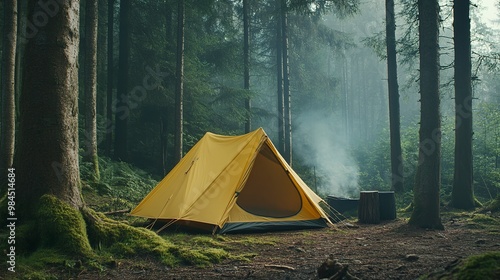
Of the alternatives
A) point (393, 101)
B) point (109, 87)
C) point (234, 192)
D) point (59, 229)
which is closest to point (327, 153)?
point (393, 101)

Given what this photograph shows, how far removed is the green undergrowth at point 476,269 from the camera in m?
2.93

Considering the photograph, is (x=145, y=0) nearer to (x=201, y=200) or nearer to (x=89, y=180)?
(x=89, y=180)

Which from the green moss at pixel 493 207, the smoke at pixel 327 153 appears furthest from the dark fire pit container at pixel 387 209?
the smoke at pixel 327 153

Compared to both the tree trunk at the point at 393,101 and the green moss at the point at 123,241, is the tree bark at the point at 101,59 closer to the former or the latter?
the tree trunk at the point at 393,101

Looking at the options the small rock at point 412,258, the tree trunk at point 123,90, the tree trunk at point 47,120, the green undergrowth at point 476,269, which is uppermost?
the tree trunk at point 123,90

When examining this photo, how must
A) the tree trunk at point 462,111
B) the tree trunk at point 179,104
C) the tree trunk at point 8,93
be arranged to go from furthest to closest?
the tree trunk at point 179,104, the tree trunk at point 462,111, the tree trunk at point 8,93

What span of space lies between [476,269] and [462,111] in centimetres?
993

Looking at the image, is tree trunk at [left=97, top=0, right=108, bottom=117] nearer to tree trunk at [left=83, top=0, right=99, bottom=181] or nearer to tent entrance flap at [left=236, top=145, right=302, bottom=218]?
tree trunk at [left=83, top=0, right=99, bottom=181]

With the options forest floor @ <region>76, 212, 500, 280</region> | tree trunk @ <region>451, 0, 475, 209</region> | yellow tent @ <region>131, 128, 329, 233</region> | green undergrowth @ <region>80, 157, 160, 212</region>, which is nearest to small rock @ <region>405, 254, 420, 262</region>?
forest floor @ <region>76, 212, 500, 280</region>

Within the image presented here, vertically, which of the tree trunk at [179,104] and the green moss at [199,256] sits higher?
the tree trunk at [179,104]

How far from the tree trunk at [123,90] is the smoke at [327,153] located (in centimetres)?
865

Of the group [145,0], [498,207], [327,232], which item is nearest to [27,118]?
[327,232]

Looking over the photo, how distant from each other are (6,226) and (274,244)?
146 inches

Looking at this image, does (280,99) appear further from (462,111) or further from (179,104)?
(462,111)
